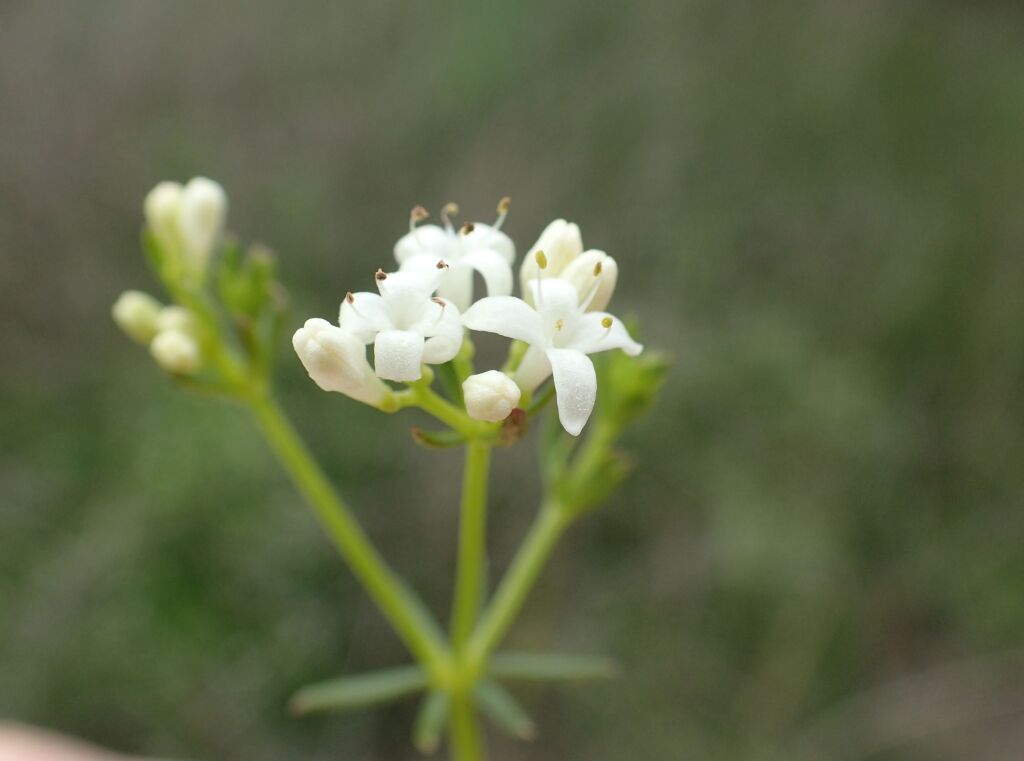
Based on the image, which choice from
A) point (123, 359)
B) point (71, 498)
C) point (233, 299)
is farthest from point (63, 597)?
point (233, 299)

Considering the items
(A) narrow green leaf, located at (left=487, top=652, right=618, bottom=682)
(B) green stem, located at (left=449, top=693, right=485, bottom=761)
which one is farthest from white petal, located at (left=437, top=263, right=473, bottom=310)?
(B) green stem, located at (left=449, top=693, right=485, bottom=761)

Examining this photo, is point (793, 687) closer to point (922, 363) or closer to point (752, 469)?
point (752, 469)

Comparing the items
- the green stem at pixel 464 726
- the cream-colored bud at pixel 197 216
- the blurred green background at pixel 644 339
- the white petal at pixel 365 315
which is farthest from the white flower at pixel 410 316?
the blurred green background at pixel 644 339

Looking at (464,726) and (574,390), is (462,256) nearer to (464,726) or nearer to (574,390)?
(574,390)

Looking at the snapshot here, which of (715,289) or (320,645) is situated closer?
(320,645)

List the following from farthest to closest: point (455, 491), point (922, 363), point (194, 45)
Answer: point (194, 45)
point (922, 363)
point (455, 491)

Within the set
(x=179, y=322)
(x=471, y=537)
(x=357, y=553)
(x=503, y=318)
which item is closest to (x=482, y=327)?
(x=503, y=318)
